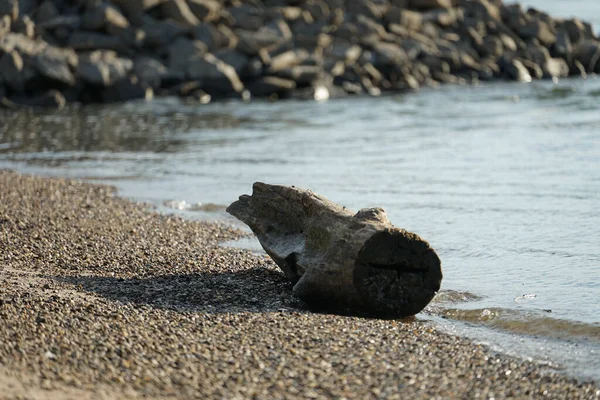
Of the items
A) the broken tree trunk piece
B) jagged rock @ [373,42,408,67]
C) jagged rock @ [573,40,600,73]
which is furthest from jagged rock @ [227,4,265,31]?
the broken tree trunk piece

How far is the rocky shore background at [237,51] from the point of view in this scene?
29.7 meters

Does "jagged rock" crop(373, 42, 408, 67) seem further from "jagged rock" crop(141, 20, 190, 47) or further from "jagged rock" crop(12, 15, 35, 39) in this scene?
"jagged rock" crop(12, 15, 35, 39)

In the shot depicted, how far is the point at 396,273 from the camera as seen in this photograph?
6.74m

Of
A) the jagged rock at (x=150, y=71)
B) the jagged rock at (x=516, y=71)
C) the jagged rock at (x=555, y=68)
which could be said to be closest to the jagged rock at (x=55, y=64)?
the jagged rock at (x=150, y=71)

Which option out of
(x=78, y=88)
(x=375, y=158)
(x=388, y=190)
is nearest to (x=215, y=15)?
(x=78, y=88)

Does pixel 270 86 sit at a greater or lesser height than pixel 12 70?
lesser

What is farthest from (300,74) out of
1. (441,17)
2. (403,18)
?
(441,17)

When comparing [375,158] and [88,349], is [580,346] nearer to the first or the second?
[88,349]

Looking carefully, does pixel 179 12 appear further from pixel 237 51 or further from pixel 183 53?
pixel 237 51

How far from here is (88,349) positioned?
552 cm

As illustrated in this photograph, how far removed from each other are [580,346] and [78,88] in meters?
25.7

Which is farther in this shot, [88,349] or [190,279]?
[190,279]

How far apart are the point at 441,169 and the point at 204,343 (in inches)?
387

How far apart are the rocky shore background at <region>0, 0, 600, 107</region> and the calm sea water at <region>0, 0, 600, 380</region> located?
1645 millimetres
